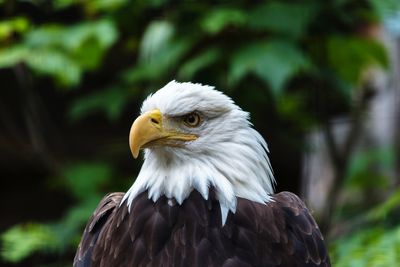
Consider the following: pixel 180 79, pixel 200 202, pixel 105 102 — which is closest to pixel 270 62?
pixel 180 79

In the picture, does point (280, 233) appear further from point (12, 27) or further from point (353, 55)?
point (353, 55)

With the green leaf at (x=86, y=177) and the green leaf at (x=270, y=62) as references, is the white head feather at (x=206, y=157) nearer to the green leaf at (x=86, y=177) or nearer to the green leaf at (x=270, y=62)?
the green leaf at (x=270, y=62)

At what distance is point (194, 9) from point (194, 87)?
2.41 meters

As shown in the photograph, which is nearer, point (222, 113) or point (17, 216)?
point (222, 113)

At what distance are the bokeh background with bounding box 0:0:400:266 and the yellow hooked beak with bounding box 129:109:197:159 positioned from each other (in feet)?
4.82

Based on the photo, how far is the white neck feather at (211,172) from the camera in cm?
397

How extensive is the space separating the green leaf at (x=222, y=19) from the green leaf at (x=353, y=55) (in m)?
0.85

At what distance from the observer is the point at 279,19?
19.9 feet

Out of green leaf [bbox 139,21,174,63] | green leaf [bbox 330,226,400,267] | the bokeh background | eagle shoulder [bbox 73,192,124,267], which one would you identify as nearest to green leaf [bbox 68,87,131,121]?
the bokeh background

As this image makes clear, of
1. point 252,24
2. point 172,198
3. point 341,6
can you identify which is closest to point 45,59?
point 252,24

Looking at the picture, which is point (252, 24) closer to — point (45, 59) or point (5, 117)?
point (45, 59)

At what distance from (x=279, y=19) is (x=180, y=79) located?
77 cm

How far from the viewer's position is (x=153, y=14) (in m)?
6.61

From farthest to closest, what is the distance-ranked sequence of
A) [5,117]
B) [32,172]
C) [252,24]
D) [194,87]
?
[32,172]
[5,117]
[252,24]
[194,87]
